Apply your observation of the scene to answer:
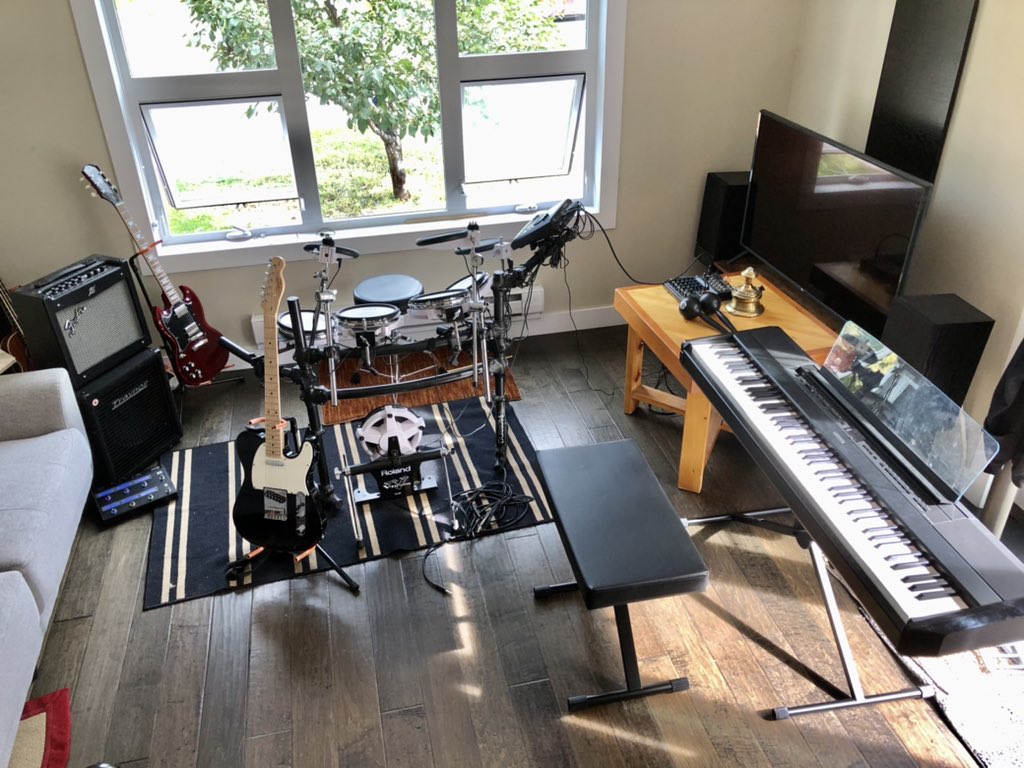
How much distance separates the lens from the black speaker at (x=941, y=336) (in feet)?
7.48

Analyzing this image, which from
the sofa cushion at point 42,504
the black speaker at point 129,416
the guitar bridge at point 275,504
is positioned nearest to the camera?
the sofa cushion at point 42,504

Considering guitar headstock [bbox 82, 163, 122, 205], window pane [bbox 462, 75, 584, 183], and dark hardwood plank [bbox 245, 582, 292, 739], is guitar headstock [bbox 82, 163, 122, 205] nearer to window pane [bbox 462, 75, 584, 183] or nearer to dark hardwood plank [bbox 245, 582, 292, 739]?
window pane [bbox 462, 75, 584, 183]

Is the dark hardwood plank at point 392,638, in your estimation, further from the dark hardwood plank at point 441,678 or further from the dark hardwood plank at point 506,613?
the dark hardwood plank at point 506,613

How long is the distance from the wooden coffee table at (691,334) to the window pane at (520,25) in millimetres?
1252

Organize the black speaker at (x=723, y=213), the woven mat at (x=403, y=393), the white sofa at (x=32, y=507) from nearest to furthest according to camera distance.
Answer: the white sofa at (x=32, y=507) → the woven mat at (x=403, y=393) → the black speaker at (x=723, y=213)

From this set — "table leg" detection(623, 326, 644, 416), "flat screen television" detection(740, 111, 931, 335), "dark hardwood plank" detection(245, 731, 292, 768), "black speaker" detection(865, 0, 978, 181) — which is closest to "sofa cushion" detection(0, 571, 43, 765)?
"dark hardwood plank" detection(245, 731, 292, 768)

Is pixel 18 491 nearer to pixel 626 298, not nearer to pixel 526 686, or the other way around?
pixel 526 686

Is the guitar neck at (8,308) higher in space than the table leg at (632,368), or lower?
higher

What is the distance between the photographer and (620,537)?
196cm

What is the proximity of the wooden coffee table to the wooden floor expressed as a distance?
0.25 metres

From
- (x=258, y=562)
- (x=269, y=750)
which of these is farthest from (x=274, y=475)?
(x=269, y=750)

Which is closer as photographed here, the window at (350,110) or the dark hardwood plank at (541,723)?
the dark hardwood plank at (541,723)

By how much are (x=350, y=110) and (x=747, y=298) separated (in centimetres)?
193

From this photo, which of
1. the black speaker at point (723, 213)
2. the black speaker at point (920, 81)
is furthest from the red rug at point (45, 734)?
the black speaker at point (920, 81)
